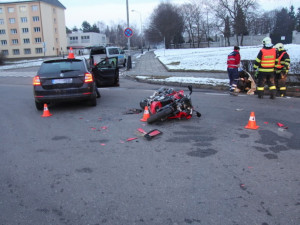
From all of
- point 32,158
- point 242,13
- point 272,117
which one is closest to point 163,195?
point 32,158

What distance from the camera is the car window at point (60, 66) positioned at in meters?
8.05

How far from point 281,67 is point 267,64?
88 cm

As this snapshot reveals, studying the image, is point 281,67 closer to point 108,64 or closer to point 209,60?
point 108,64

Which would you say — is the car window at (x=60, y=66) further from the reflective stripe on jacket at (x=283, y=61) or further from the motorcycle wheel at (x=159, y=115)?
the reflective stripe on jacket at (x=283, y=61)

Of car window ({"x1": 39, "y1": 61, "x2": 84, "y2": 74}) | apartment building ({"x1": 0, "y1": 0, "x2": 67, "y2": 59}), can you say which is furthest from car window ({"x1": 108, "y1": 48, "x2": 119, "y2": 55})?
apartment building ({"x1": 0, "y1": 0, "x2": 67, "y2": 59})

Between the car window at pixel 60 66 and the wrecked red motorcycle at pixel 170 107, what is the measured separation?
267cm

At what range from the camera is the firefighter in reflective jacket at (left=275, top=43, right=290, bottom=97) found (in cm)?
951

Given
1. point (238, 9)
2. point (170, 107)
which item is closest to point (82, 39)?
point (238, 9)

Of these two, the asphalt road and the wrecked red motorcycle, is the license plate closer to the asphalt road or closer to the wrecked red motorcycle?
the asphalt road

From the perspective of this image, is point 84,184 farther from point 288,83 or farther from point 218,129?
point 288,83

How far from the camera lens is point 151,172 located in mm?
3939

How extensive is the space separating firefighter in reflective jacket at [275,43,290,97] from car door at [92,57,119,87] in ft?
21.8

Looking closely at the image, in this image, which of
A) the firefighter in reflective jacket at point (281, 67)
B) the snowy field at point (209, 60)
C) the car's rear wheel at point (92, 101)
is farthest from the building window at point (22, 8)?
the firefighter in reflective jacket at point (281, 67)

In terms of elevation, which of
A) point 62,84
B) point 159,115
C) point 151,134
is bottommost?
point 151,134
